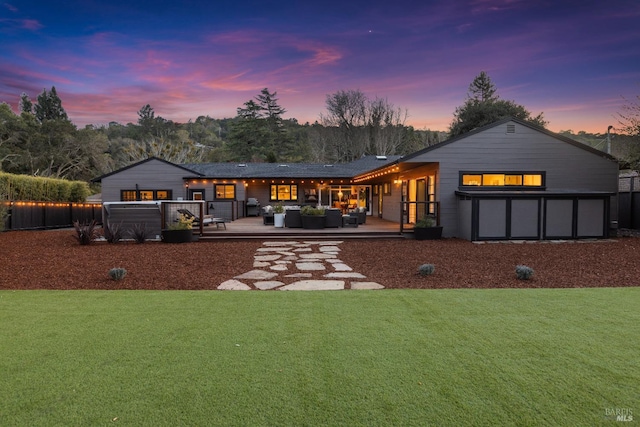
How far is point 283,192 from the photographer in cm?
2258

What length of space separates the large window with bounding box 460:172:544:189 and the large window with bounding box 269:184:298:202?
12.3 m

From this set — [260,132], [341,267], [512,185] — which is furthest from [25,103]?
[512,185]

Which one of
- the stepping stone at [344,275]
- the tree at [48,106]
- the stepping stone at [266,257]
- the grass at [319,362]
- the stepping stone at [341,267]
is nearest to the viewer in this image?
the grass at [319,362]

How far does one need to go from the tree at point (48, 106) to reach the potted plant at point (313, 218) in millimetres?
43542

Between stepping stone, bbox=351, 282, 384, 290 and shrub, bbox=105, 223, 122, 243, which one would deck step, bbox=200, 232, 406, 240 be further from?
stepping stone, bbox=351, 282, 384, 290

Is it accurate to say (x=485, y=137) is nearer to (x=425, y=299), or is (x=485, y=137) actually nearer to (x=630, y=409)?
(x=425, y=299)

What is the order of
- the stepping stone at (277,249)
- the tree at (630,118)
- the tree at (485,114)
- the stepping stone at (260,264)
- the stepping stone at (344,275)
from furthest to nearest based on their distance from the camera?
the tree at (485,114) → the tree at (630,118) → the stepping stone at (277,249) → the stepping stone at (260,264) → the stepping stone at (344,275)

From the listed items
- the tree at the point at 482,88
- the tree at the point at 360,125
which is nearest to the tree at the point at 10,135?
the tree at the point at 360,125

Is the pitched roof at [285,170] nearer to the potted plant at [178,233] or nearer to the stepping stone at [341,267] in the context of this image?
the potted plant at [178,233]

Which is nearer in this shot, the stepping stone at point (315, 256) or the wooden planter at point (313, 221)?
the stepping stone at point (315, 256)

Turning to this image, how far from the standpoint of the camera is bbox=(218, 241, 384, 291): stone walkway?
5512 millimetres

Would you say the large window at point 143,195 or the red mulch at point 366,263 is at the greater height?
the large window at point 143,195

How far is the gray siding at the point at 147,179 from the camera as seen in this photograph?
20.2 meters

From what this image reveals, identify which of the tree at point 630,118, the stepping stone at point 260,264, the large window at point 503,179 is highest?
the tree at point 630,118
